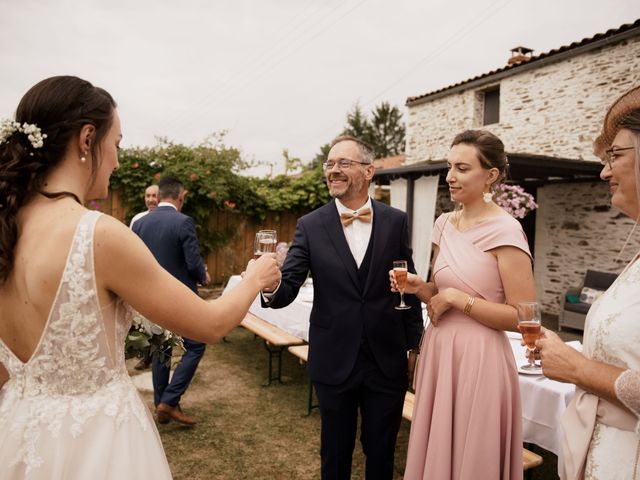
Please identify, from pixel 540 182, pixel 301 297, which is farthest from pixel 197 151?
pixel 540 182

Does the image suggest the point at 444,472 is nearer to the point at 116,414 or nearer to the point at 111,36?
the point at 116,414

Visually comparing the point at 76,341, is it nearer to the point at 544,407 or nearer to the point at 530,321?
the point at 530,321

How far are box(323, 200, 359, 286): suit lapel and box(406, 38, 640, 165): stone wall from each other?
10.3m

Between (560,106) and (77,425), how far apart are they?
13.1m

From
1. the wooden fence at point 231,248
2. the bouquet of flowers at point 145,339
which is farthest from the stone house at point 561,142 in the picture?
the bouquet of flowers at point 145,339

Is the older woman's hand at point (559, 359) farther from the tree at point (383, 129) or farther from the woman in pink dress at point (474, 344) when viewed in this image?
the tree at point (383, 129)

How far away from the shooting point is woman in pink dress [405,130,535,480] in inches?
91.4

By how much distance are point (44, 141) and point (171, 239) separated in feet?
11.5

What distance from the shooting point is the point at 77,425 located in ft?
4.69

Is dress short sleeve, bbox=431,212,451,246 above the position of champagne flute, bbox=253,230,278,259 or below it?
above

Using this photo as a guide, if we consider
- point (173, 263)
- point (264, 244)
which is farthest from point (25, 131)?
point (173, 263)

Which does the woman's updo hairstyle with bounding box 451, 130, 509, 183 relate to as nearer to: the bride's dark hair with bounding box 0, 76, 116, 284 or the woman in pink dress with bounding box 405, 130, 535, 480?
the woman in pink dress with bounding box 405, 130, 535, 480

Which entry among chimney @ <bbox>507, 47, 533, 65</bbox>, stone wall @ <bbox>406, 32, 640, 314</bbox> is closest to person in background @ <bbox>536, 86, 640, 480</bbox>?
stone wall @ <bbox>406, 32, 640, 314</bbox>

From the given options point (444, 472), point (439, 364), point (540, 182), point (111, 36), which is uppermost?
point (111, 36)
